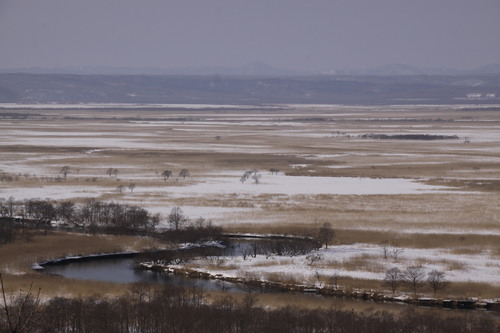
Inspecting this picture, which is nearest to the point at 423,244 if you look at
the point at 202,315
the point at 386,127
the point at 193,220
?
the point at 193,220

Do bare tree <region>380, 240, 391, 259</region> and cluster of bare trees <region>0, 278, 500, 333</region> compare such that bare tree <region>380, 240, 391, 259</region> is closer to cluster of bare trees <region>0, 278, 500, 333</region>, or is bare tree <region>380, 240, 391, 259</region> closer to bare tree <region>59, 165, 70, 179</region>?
cluster of bare trees <region>0, 278, 500, 333</region>

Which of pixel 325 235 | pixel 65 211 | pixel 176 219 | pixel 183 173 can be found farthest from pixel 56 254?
pixel 183 173

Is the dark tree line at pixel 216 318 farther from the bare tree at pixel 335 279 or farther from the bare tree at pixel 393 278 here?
the bare tree at pixel 335 279

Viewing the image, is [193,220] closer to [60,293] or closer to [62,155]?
[60,293]

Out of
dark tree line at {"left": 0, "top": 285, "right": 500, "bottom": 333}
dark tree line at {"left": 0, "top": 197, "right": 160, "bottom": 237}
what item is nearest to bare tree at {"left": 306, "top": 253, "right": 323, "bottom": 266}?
dark tree line at {"left": 0, "top": 285, "right": 500, "bottom": 333}

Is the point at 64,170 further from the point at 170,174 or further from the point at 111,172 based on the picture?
the point at 170,174

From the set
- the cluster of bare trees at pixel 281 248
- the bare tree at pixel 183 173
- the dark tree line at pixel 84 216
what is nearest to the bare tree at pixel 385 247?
the cluster of bare trees at pixel 281 248
